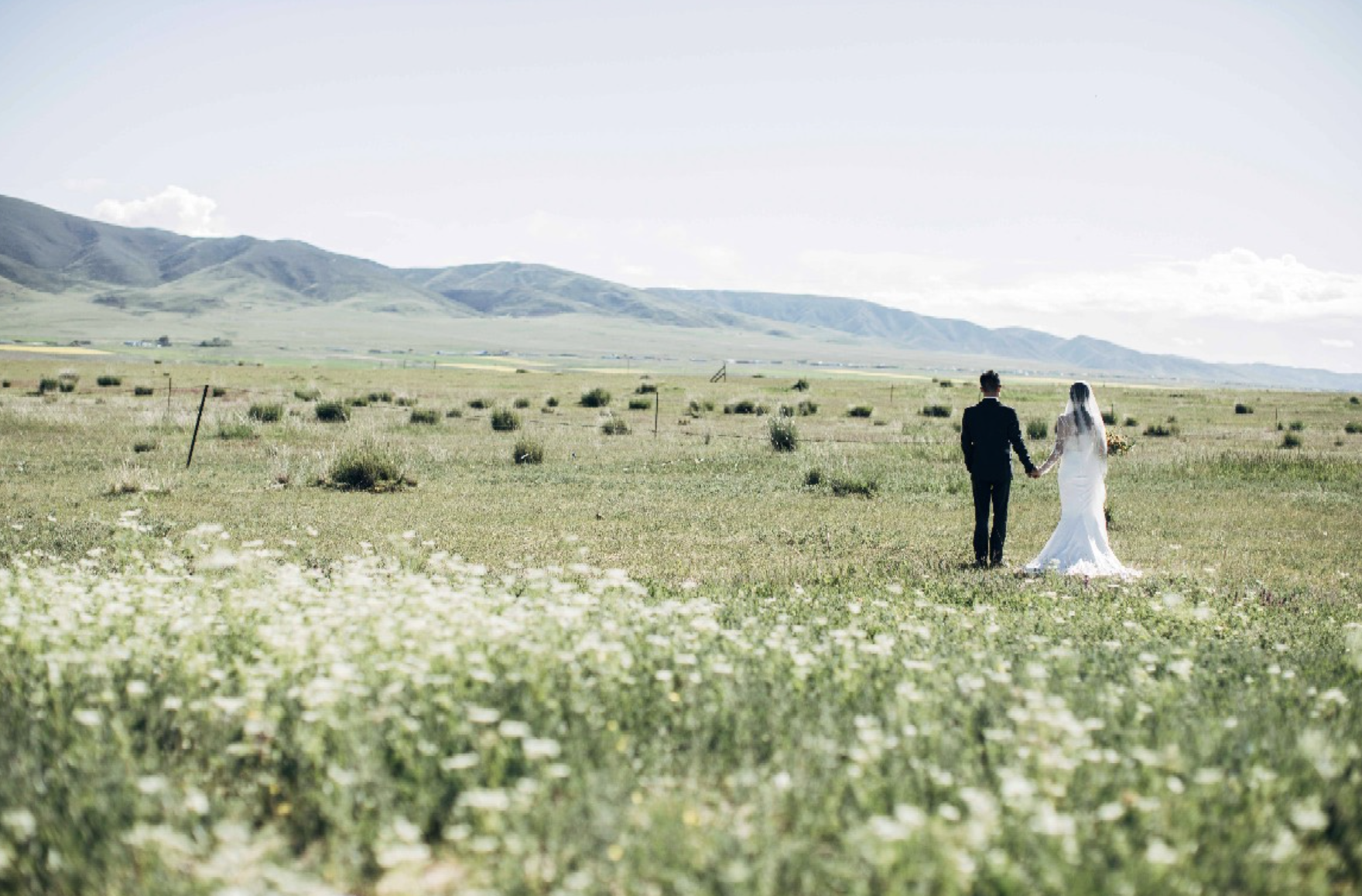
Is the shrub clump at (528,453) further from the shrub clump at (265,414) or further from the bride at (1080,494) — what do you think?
the bride at (1080,494)

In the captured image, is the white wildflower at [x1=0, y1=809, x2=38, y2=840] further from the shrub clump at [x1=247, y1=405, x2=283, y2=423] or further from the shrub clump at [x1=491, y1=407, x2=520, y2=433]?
the shrub clump at [x1=247, y1=405, x2=283, y2=423]

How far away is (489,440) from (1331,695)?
23.6m

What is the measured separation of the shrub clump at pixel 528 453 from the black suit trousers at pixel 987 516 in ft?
41.9

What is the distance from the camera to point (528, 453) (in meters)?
22.6

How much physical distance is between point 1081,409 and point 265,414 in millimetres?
26567

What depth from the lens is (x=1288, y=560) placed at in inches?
484

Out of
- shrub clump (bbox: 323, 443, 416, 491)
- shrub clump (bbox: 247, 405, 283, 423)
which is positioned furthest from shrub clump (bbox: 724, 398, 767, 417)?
shrub clump (bbox: 323, 443, 416, 491)

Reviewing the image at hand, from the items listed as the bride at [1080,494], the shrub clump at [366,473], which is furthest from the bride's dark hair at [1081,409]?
the shrub clump at [366,473]

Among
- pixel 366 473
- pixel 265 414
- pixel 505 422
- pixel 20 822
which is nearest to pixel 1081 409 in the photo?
pixel 20 822

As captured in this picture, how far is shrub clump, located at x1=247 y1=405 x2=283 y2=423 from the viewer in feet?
101

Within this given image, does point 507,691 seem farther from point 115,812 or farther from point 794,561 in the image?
point 794,561

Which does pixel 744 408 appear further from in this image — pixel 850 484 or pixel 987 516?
pixel 987 516

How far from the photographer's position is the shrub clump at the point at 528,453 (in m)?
22.6

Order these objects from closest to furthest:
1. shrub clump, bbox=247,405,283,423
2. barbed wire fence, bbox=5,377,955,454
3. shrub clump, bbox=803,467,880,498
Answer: shrub clump, bbox=803,467,880,498
barbed wire fence, bbox=5,377,955,454
shrub clump, bbox=247,405,283,423
